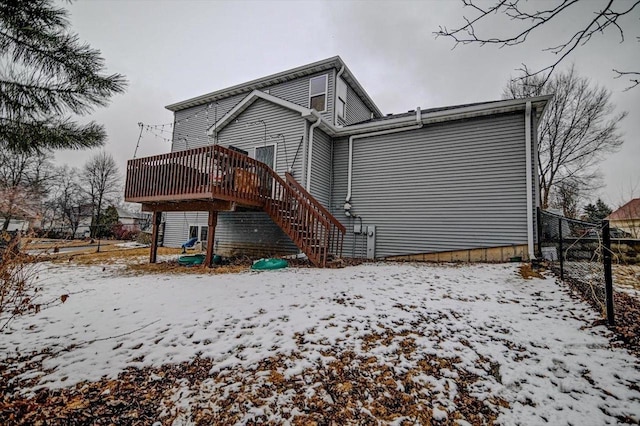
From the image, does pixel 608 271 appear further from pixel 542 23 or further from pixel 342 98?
pixel 342 98

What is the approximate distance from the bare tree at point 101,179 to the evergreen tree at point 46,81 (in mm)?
30500

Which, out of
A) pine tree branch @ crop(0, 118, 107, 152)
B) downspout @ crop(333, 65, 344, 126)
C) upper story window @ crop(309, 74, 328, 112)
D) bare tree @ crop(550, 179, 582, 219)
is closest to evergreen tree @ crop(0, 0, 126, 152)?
pine tree branch @ crop(0, 118, 107, 152)

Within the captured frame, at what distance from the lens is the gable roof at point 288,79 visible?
32.6 feet

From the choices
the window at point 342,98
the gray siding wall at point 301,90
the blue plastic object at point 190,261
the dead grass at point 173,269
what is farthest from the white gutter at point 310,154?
the blue plastic object at point 190,261

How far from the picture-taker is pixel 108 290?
14.6 ft

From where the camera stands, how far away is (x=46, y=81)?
255cm

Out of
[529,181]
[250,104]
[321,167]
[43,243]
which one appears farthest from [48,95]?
[43,243]

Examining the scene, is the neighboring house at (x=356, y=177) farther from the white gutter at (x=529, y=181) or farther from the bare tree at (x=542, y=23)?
the bare tree at (x=542, y=23)

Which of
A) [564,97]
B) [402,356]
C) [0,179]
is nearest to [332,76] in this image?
[0,179]

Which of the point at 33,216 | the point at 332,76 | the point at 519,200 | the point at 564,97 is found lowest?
the point at 33,216

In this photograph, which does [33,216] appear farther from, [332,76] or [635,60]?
[332,76]

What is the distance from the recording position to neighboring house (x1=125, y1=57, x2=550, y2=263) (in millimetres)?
6781

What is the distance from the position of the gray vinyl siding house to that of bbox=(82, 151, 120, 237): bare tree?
23.5 metres

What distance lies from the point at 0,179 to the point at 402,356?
535cm
